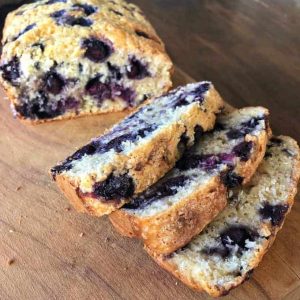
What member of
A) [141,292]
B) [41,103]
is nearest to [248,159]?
[141,292]

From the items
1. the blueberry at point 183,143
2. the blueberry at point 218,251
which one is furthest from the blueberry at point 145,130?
the blueberry at point 218,251

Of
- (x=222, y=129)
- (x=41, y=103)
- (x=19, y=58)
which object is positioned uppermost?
(x=222, y=129)

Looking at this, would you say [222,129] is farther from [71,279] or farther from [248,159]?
[71,279]

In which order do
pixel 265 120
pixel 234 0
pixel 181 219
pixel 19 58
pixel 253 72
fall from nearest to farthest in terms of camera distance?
pixel 181 219 → pixel 265 120 → pixel 19 58 → pixel 253 72 → pixel 234 0

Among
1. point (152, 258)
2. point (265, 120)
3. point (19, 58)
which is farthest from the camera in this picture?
point (19, 58)

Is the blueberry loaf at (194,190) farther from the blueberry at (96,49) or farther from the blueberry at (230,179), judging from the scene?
the blueberry at (96,49)

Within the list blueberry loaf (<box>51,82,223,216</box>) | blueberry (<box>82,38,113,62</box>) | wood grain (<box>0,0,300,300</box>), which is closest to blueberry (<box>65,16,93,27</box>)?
blueberry (<box>82,38,113,62</box>)

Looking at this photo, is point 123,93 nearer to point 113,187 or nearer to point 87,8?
point 87,8

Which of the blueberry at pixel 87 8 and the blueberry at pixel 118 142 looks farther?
the blueberry at pixel 87 8
